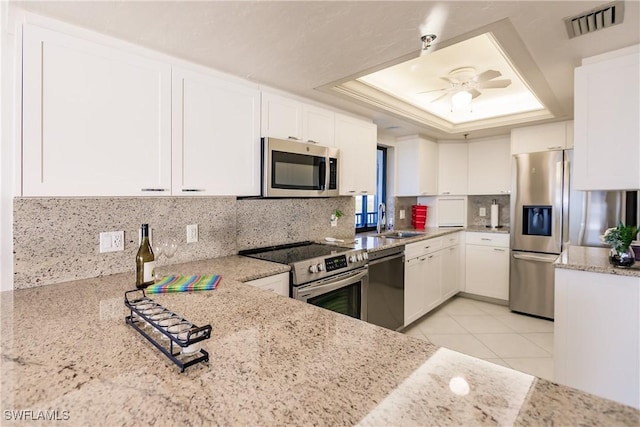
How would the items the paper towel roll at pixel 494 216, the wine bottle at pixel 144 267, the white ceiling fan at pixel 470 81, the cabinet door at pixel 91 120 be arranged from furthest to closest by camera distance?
the paper towel roll at pixel 494 216
the white ceiling fan at pixel 470 81
the wine bottle at pixel 144 267
the cabinet door at pixel 91 120

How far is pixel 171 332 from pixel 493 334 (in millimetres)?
3272

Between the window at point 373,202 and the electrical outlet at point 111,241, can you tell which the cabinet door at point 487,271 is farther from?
the electrical outlet at point 111,241

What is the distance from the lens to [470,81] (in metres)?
2.78

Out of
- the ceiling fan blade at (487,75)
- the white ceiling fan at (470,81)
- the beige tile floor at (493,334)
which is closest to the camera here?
the ceiling fan blade at (487,75)

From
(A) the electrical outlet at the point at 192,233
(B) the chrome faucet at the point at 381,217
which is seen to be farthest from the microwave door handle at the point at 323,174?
(B) the chrome faucet at the point at 381,217

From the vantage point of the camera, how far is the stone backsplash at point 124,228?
5.30 ft

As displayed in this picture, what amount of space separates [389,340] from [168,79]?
5.94 ft

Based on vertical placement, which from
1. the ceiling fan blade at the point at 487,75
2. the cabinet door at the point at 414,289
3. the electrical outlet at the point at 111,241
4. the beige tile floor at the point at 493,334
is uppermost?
the ceiling fan blade at the point at 487,75

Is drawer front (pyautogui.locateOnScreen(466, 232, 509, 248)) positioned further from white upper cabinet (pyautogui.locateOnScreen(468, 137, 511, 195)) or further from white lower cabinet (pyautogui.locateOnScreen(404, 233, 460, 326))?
white upper cabinet (pyautogui.locateOnScreen(468, 137, 511, 195))

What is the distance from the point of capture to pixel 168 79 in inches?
72.4

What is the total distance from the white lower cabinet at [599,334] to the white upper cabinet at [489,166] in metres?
2.57

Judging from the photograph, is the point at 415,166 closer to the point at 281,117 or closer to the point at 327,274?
the point at 281,117

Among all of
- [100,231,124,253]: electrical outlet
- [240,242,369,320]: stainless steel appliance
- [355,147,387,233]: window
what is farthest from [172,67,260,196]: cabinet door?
[355,147,387,233]: window

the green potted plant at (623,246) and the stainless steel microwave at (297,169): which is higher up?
the stainless steel microwave at (297,169)
